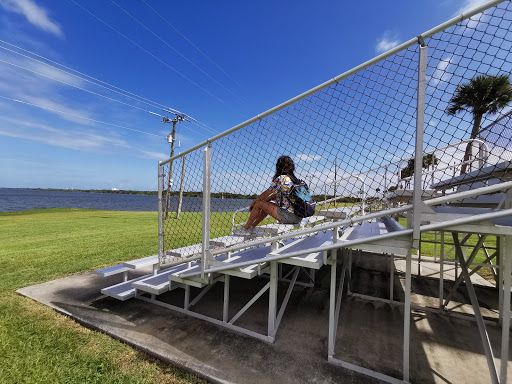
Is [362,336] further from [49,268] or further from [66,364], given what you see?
[49,268]

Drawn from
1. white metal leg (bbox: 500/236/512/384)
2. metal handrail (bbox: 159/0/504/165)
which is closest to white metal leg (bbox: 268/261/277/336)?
metal handrail (bbox: 159/0/504/165)

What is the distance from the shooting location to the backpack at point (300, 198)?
3355 millimetres

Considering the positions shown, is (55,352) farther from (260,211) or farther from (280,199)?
(280,199)

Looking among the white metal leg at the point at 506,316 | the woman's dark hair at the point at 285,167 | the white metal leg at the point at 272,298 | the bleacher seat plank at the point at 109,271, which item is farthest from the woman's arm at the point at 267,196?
the bleacher seat plank at the point at 109,271

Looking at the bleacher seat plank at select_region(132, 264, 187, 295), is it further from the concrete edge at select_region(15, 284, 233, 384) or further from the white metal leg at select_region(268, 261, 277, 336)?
the white metal leg at select_region(268, 261, 277, 336)

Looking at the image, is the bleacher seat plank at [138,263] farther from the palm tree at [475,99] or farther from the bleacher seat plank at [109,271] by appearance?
the palm tree at [475,99]

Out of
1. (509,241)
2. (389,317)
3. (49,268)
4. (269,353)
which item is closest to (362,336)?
(389,317)

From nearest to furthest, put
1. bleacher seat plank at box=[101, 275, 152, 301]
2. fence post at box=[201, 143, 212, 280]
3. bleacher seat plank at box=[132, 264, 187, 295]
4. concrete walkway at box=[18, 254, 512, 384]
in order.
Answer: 1. concrete walkway at box=[18, 254, 512, 384]
2. fence post at box=[201, 143, 212, 280]
3. bleacher seat plank at box=[132, 264, 187, 295]
4. bleacher seat plank at box=[101, 275, 152, 301]

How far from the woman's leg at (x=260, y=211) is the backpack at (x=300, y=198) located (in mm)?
304

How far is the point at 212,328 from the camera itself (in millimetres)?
3428

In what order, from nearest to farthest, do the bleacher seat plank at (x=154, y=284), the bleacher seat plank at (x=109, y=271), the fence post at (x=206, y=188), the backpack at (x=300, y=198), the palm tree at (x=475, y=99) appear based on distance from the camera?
the palm tree at (x=475, y=99) < the fence post at (x=206, y=188) < the backpack at (x=300, y=198) < the bleacher seat plank at (x=154, y=284) < the bleacher seat plank at (x=109, y=271)

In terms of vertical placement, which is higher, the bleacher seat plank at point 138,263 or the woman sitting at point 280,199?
the woman sitting at point 280,199

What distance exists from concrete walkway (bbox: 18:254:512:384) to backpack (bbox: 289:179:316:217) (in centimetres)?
177

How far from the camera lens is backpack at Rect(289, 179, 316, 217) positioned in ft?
11.0
